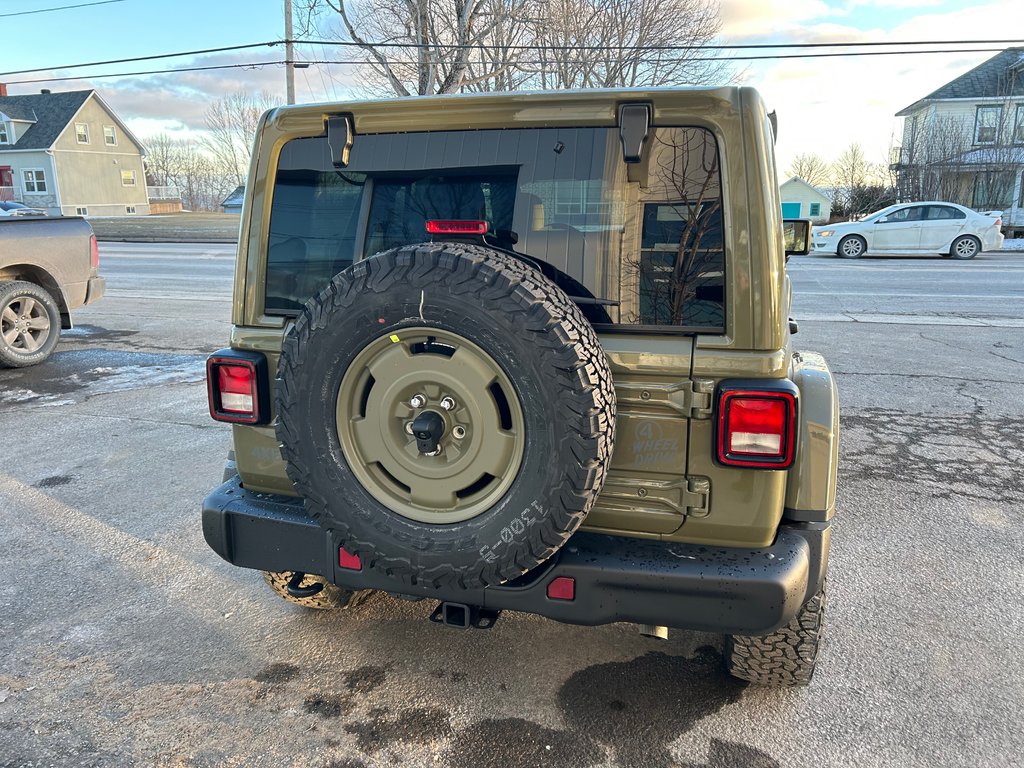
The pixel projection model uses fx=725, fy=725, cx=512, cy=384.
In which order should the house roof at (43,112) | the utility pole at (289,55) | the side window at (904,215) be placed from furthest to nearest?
the house roof at (43,112)
the utility pole at (289,55)
the side window at (904,215)

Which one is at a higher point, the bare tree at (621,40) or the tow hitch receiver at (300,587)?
the bare tree at (621,40)

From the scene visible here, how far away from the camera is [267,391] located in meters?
2.57

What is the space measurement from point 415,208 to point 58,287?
6.87 meters

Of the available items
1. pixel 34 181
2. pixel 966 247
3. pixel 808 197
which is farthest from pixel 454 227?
pixel 34 181

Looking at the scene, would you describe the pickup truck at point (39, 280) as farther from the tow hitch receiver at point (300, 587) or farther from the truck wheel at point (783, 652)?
the truck wheel at point (783, 652)

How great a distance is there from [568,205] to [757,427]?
0.88m

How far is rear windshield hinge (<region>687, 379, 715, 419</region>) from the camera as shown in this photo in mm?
2156

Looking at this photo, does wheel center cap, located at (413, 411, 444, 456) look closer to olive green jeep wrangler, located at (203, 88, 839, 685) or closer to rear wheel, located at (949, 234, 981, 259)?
olive green jeep wrangler, located at (203, 88, 839, 685)

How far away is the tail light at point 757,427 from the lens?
2098mm

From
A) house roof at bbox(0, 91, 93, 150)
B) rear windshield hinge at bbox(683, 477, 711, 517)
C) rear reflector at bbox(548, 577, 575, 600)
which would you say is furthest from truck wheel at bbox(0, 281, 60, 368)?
house roof at bbox(0, 91, 93, 150)

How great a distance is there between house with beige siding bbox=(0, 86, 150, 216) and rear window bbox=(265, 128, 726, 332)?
53.3 metres

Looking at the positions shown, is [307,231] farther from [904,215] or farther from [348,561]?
[904,215]

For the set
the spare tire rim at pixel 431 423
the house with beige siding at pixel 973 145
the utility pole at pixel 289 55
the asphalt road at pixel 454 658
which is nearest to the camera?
the spare tire rim at pixel 431 423

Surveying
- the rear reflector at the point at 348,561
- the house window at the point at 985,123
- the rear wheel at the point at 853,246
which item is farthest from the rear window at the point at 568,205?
the house window at the point at 985,123
